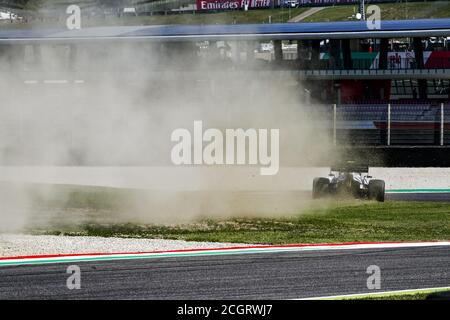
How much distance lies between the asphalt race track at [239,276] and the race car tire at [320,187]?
6308 millimetres

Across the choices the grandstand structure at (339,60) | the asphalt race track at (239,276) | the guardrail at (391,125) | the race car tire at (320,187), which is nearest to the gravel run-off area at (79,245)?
the asphalt race track at (239,276)

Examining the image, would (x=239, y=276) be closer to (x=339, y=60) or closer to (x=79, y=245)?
(x=79, y=245)

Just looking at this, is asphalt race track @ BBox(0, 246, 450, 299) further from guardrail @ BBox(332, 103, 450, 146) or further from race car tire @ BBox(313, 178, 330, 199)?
guardrail @ BBox(332, 103, 450, 146)

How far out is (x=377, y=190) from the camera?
21750 mm

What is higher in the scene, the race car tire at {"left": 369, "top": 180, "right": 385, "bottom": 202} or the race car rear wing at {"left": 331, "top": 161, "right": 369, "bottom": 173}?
the race car rear wing at {"left": 331, "top": 161, "right": 369, "bottom": 173}

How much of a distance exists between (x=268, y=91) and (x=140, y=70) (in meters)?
5.00

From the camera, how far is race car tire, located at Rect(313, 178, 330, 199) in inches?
868

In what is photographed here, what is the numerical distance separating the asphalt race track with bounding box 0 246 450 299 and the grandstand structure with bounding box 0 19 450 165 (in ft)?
32.2

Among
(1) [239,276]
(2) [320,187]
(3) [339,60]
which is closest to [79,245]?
(1) [239,276]

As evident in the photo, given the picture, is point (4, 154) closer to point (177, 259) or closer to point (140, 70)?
point (140, 70)

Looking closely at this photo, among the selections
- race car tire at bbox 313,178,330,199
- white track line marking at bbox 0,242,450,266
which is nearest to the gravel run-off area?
white track line marking at bbox 0,242,450,266

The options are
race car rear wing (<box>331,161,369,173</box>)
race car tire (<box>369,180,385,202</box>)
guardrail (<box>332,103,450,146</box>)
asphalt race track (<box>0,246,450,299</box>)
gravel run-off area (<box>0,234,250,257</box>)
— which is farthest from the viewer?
guardrail (<box>332,103,450,146</box>)

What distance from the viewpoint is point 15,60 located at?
91.7 feet
